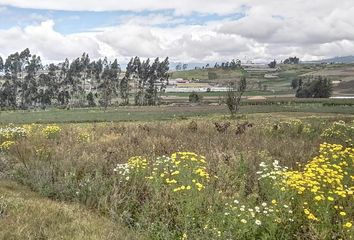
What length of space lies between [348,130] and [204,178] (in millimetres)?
11437

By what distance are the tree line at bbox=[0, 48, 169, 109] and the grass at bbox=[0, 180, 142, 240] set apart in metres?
109

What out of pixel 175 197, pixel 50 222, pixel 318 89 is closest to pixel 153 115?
pixel 175 197

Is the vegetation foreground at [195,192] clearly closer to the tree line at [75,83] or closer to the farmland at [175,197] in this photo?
the farmland at [175,197]

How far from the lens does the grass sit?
19.0ft

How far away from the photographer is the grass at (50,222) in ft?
19.0

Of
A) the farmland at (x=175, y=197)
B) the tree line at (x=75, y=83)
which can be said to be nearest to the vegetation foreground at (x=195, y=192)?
the farmland at (x=175, y=197)

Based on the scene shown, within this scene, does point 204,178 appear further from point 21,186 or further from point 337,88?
point 337,88

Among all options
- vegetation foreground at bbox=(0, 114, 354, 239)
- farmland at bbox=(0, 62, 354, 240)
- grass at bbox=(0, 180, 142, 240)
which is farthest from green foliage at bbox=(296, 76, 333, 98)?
grass at bbox=(0, 180, 142, 240)

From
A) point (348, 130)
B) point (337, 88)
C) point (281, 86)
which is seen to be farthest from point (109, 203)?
point (281, 86)

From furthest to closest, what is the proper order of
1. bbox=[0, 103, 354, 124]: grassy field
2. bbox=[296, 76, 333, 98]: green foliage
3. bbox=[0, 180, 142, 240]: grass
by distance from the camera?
bbox=[296, 76, 333, 98]: green foliage < bbox=[0, 103, 354, 124]: grassy field < bbox=[0, 180, 142, 240]: grass

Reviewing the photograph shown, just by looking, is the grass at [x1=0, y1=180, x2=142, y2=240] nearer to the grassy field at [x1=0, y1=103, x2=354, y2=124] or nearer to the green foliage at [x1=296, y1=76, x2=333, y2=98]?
the grassy field at [x1=0, y1=103, x2=354, y2=124]

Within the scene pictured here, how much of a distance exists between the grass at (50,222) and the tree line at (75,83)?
10881cm

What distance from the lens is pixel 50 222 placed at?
6.38m

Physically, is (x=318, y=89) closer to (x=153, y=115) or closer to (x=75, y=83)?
(x=153, y=115)
